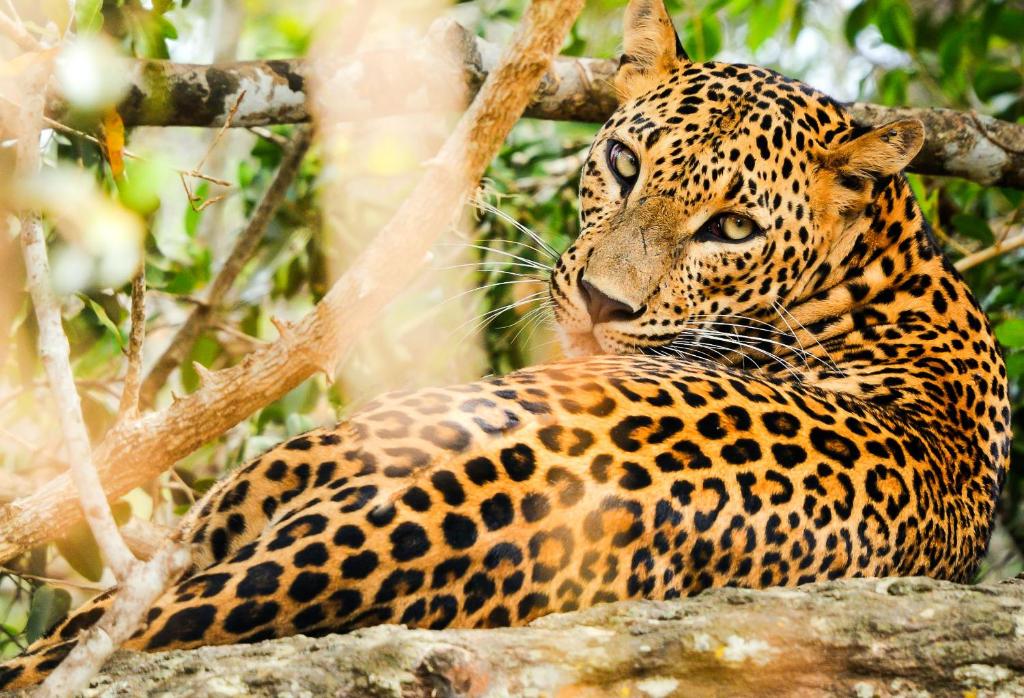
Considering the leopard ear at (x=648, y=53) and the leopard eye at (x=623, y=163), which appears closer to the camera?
the leopard eye at (x=623, y=163)

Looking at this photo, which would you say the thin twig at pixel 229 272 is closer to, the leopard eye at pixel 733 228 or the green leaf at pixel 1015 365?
the leopard eye at pixel 733 228

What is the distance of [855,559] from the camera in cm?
318

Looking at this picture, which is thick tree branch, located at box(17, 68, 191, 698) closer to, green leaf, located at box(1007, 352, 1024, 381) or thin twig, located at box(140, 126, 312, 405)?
thin twig, located at box(140, 126, 312, 405)

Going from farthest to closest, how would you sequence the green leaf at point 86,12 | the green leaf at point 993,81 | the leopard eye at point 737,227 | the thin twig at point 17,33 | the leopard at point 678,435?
1. the green leaf at point 993,81
2. the leopard eye at point 737,227
3. the green leaf at point 86,12
4. the thin twig at point 17,33
5. the leopard at point 678,435

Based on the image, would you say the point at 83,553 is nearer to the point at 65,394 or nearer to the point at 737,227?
the point at 65,394

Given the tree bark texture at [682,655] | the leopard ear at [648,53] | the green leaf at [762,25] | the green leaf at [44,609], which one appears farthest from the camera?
the green leaf at [762,25]

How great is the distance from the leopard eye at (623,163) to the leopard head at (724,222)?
1cm

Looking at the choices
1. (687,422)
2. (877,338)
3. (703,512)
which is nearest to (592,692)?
(703,512)

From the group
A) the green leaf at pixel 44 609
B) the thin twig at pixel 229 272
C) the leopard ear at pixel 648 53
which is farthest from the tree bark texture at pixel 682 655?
the thin twig at pixel 229 272

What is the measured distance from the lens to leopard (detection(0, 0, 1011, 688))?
2.62 metres

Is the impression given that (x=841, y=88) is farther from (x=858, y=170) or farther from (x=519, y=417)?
(x=519, y=417)

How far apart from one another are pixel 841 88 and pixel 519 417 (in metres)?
12.3

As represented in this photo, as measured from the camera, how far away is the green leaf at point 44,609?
4.03m

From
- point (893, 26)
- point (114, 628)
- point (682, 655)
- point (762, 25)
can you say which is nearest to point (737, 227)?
point (682, 655)
